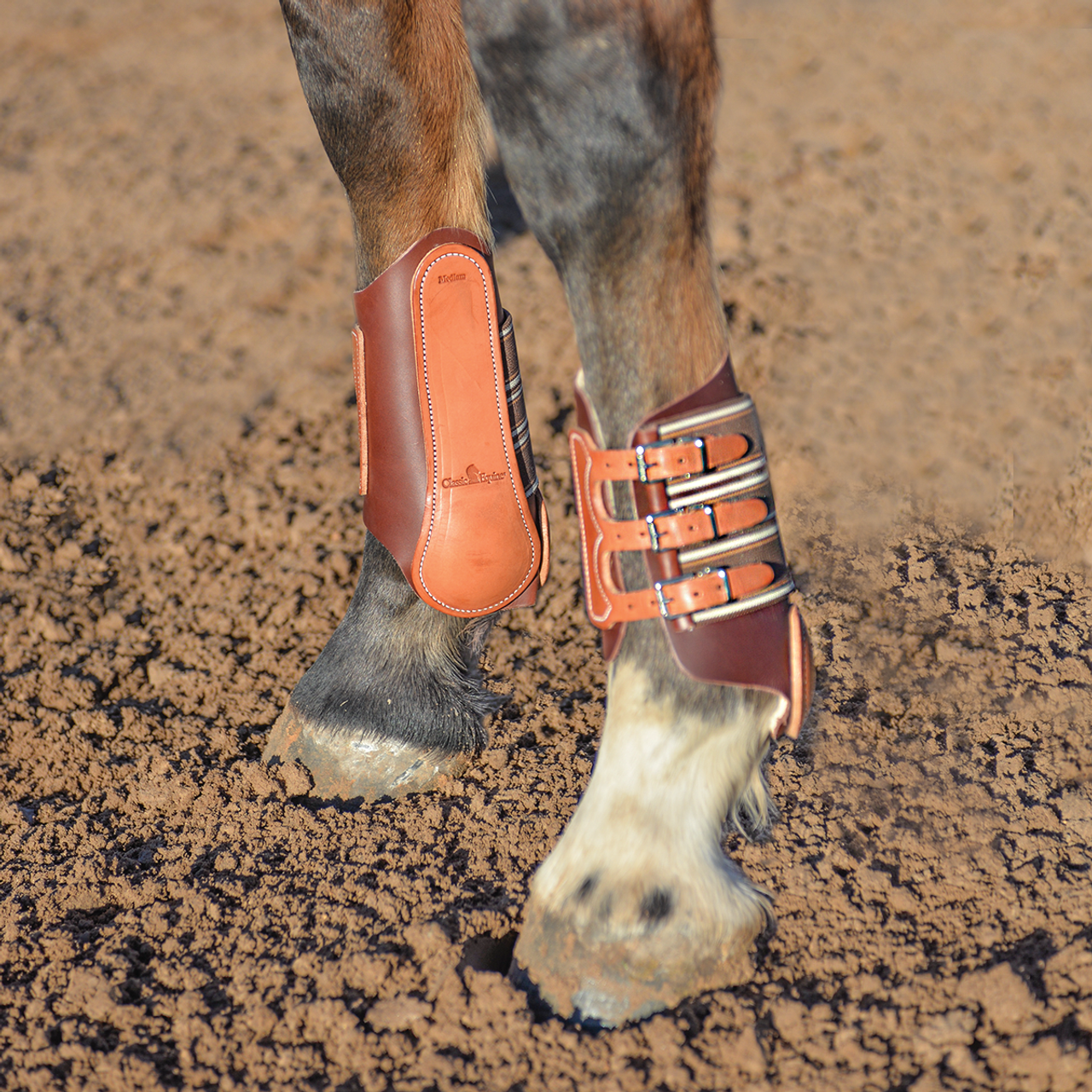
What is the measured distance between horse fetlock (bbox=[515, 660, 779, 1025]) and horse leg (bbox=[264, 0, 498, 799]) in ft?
1.44

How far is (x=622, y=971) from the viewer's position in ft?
3.70

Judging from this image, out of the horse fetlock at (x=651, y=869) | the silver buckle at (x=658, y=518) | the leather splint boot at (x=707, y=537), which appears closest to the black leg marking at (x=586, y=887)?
the horse fetlock at (x=651, y=869)

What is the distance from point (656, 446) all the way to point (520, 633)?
2.96 ft

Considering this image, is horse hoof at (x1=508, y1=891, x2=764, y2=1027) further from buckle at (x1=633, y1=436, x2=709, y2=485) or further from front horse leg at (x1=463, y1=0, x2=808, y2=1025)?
buckle at (x1=633, y1=436, x2=709, y2=485)

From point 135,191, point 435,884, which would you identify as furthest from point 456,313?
point 135,191

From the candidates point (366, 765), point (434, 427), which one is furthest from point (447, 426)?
point (366, 765)

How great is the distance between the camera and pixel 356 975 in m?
1.22

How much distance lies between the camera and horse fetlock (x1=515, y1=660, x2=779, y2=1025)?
1.12m

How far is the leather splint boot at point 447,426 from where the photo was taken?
1372 millimetres

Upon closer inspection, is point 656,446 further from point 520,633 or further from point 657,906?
point 520,633

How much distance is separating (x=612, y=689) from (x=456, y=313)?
53 cm

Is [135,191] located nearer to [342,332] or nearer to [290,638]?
[342,332]

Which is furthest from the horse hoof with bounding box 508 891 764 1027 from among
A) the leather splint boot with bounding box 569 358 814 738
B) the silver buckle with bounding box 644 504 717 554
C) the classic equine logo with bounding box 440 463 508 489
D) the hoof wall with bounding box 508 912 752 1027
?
the classic equine logo with bounding box 440 463 508 489

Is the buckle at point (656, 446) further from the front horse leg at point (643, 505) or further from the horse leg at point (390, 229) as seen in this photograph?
the horse leg at point (390, 229)
